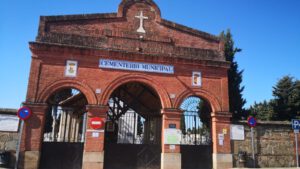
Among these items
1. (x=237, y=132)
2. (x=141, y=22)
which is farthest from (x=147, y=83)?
(x=237, y=132)

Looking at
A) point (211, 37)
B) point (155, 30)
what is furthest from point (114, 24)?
point (211, 37)

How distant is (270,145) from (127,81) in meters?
8.81

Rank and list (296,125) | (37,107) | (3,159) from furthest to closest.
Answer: (296,125) < (37,107) < (3,159)

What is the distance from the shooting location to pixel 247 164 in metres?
13.9

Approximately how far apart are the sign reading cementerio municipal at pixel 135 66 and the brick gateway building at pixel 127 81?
5cm

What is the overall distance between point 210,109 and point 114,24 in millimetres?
7193

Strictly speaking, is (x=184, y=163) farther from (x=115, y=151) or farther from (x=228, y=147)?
(x=115, y=151)

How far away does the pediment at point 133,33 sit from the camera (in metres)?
13.4

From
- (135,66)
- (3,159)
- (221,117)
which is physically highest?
(135,66)

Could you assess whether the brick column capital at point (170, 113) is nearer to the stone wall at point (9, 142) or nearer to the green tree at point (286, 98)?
the stone wall at point (9, 142)

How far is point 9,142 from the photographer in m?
11.6

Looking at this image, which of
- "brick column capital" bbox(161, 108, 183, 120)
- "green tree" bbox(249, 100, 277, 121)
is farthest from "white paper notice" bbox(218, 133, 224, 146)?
"green tree" bbox(249, 100, 277, 121)

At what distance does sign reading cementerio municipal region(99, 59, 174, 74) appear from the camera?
13.4 metres

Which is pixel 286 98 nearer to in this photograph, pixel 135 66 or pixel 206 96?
pixel 206 96
